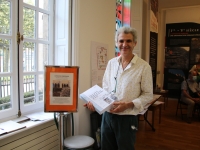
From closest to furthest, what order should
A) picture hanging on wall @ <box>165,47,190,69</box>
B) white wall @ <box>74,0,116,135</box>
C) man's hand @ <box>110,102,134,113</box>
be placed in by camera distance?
man's hand @ <box>110,102,134,113</box> → white wall @ <box>74,0,116,135</box> → picture hanging on wall @ <box>165,47,190,69</box>

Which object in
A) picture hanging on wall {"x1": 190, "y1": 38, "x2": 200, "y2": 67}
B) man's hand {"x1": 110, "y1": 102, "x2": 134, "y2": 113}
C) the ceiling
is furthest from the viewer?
picture hanging on wall {"x1": 190, "y1": 38, "x2": 200, "y2": 67}

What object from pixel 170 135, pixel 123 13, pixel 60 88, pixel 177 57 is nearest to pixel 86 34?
pixel 60 88

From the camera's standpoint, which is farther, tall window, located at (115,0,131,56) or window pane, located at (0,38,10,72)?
tall window, located at (115,0,131,56)

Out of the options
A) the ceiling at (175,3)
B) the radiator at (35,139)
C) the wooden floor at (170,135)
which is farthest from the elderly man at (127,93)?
the ceiling at (175,3)

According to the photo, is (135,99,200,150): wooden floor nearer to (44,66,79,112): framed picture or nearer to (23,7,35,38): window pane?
(44,66,79,112): framed picture

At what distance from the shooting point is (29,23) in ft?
6.89

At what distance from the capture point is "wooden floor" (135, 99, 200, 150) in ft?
10.6

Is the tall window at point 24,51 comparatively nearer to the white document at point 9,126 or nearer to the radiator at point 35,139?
the white document at point 9,126

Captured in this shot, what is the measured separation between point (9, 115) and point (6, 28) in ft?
2.82

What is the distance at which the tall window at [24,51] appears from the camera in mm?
1860

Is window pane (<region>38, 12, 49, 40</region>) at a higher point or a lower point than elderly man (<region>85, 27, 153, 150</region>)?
higher

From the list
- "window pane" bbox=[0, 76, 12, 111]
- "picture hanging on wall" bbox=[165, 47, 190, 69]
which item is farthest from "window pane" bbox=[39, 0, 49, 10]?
"picture hanging on wall" bbox=[165, 47, 190, 69]

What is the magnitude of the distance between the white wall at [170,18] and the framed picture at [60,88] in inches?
244

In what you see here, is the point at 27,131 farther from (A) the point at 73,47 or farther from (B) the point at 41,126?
(A) the point at 73,47
